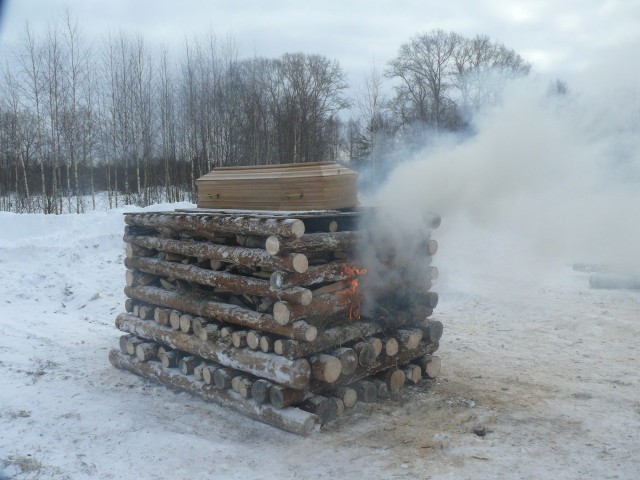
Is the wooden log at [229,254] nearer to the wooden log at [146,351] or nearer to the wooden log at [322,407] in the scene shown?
the wooden log at [146,351]

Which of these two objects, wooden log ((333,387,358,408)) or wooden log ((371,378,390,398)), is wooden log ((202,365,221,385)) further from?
wooden log ((371,378,390,398))

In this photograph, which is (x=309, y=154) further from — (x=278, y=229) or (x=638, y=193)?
(x=278, y=229)

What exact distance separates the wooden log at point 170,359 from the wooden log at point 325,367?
2093 millimetres

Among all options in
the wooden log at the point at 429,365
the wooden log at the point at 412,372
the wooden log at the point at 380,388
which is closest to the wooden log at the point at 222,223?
the wooden log at the point at 380,388

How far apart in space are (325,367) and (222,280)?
5.09ft

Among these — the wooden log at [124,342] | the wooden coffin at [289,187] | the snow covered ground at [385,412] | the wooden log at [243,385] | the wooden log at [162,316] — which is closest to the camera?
the snow covered ground at [385,412]

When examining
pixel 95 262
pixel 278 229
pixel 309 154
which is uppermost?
pixel 309 154

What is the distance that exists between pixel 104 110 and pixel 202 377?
22203 mm

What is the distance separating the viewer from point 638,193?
7480 millimetres

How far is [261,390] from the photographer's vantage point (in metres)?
5.54

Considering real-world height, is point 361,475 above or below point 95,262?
below

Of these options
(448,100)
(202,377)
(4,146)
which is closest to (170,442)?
(202,377)

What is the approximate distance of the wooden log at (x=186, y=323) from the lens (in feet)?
21.2

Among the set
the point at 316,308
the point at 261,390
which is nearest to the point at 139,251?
the point at 261,390
